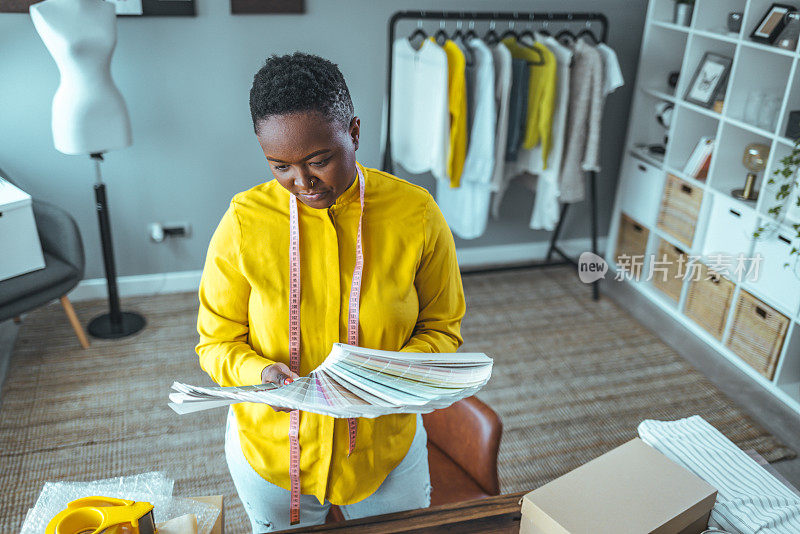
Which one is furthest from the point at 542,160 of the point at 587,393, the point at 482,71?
the point at 587,393

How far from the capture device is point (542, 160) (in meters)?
3.34

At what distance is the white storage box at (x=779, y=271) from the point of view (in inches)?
108

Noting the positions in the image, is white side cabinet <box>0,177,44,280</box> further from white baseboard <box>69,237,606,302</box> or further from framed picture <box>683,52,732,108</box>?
framed picture <box>683,52,732,108</box>

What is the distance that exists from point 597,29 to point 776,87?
978mm

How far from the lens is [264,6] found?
3.16 meters

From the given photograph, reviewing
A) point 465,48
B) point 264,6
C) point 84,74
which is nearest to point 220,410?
point 84,74

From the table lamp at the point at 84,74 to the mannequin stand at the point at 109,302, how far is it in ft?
0.55

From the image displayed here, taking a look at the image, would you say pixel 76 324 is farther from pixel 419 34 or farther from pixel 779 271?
pixel 779 271

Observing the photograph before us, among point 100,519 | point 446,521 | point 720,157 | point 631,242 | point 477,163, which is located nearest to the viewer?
point 100,519

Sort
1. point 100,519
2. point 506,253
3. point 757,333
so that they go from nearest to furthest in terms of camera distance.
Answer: point 100,519, point 757,333, point 506,253

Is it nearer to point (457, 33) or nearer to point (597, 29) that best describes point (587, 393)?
point (457, 33)

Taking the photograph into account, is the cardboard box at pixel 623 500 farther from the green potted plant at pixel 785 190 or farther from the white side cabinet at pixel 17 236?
the white side cabinet at pixel 17 236

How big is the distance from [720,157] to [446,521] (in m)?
2.45

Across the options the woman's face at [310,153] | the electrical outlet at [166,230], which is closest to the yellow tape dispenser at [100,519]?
the woman's face at [310,153]
